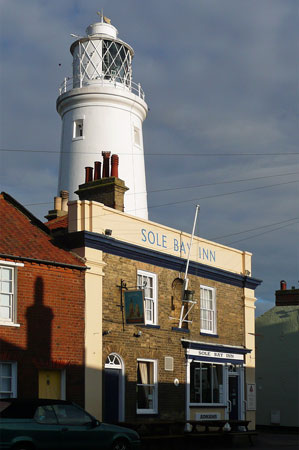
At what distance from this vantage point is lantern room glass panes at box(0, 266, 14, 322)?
20.6m

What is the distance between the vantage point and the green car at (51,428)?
589 inches

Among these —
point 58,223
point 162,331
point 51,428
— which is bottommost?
point 51,428

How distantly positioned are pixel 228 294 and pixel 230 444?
19.9ft

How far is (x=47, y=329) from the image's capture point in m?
21.2

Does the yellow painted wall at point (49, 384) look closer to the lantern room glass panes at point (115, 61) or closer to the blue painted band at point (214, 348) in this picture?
the blue painted band at point (214, 348)

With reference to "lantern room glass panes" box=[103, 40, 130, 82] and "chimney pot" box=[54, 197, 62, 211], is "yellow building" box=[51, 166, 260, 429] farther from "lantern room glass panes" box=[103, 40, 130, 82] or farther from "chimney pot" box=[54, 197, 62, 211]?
"lantern room glass panes" box=[103, 40, 130, 82]

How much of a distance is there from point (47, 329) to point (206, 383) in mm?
8328

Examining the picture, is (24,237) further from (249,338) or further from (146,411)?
(249,338)

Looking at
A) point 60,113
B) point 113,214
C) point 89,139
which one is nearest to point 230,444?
point 113,214

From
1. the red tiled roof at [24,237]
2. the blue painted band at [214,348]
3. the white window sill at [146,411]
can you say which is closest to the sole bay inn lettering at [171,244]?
the blue painted band at [214,348]

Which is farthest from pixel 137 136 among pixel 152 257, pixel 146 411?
pixel 146 411

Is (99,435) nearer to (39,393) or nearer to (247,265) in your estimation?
(39,393)

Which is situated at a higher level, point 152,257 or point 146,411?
point 152,257

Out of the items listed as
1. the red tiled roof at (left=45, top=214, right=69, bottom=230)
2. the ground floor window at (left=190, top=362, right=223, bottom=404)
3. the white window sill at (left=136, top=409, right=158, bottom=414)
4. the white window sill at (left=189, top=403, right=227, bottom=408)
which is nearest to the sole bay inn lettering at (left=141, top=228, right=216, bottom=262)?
the red tiled roof at (left=45, top=214, right=69, bottom=230)
